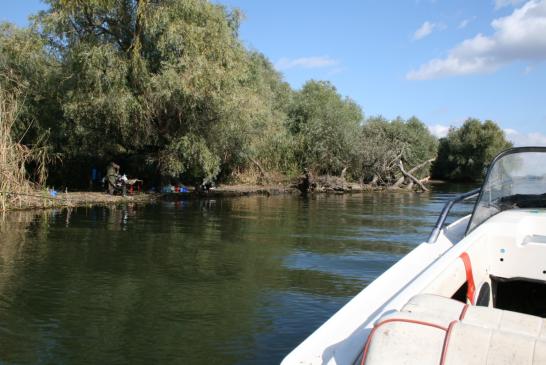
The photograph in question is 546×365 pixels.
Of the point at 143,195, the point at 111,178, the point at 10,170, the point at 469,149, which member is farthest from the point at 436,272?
the point at 469,149

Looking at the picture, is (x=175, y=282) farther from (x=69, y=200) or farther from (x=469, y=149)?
(x=469, y=149)

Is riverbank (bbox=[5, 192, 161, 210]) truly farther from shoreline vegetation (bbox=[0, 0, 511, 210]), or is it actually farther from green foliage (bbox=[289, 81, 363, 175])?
green foliage (bbox=[289, 81, 363, 175])

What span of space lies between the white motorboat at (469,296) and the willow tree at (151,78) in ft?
52.9

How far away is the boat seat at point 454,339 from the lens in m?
2.15

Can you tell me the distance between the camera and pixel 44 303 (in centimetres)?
693

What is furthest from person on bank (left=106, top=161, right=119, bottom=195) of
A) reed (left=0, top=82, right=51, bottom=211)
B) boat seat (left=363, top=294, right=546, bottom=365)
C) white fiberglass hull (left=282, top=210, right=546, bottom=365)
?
boat seat (left=363, top=294, right=546, bottom=365)

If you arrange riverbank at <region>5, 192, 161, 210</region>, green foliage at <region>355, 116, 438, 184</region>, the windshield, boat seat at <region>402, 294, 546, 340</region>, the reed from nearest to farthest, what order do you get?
boat seat at <region>402, 294, 546, 340</region>
the windshield
the reed
riverbank at <region>5, 192, 161, 210</region>
green foliage at <region>355, 116, 438, 184</region>

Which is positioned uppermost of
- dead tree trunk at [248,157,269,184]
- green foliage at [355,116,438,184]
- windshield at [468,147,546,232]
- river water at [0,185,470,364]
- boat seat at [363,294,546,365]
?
green foliage at [355,116,438,184]

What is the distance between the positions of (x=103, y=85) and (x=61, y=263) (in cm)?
1268

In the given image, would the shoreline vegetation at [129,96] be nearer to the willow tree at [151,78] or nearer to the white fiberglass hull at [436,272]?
the willow tree at [151,78]

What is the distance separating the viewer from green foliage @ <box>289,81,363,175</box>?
33969 mm

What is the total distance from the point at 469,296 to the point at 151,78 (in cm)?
1833

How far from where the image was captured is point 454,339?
2.23 metres

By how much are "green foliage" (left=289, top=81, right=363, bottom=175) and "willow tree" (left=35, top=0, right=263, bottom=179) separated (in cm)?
1158
